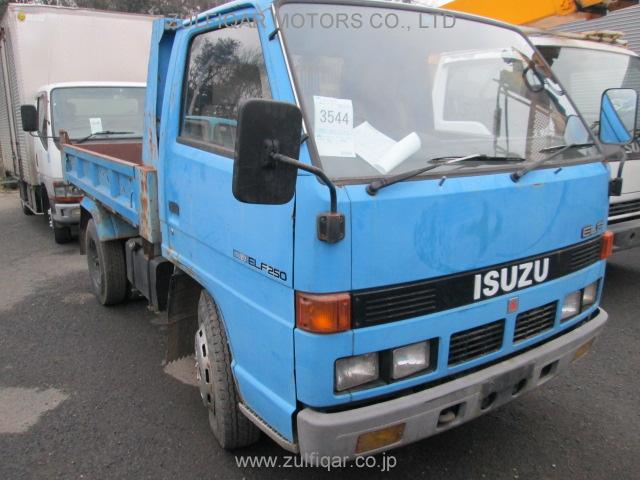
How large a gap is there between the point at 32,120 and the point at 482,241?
669 centimetres

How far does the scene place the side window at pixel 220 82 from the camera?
7.98ft

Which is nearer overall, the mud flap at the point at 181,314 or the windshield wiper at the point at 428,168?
the windshield wiper at the point at 428,168

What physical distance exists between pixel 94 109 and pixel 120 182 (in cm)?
382

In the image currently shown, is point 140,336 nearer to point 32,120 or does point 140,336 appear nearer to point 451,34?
point 451,34

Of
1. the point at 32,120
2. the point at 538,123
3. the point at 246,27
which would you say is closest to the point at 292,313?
the point at 246,27

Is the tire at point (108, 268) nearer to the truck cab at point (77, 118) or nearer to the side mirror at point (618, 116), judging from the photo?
the truck cab at point (77, 118)

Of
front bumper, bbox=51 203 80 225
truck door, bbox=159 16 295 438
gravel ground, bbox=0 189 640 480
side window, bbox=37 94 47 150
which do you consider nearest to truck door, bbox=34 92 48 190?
side window, bbox=37 94 47 150

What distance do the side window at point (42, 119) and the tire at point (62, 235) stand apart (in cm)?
118

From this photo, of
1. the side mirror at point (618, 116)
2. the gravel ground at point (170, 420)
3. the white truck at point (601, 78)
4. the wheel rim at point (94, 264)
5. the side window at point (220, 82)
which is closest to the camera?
the side window at point (220, 82)

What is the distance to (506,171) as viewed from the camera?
7.79 ft

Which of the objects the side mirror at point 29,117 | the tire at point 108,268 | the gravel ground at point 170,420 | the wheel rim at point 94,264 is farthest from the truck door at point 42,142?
the gravel ground at point 170,420

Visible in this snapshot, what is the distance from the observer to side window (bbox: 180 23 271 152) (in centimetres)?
243

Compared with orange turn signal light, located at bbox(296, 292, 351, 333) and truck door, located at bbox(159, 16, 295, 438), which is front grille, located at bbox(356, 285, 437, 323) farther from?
truck door, located at bbox(159, 16, 295, 438)

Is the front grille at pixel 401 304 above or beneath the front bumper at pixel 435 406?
above
